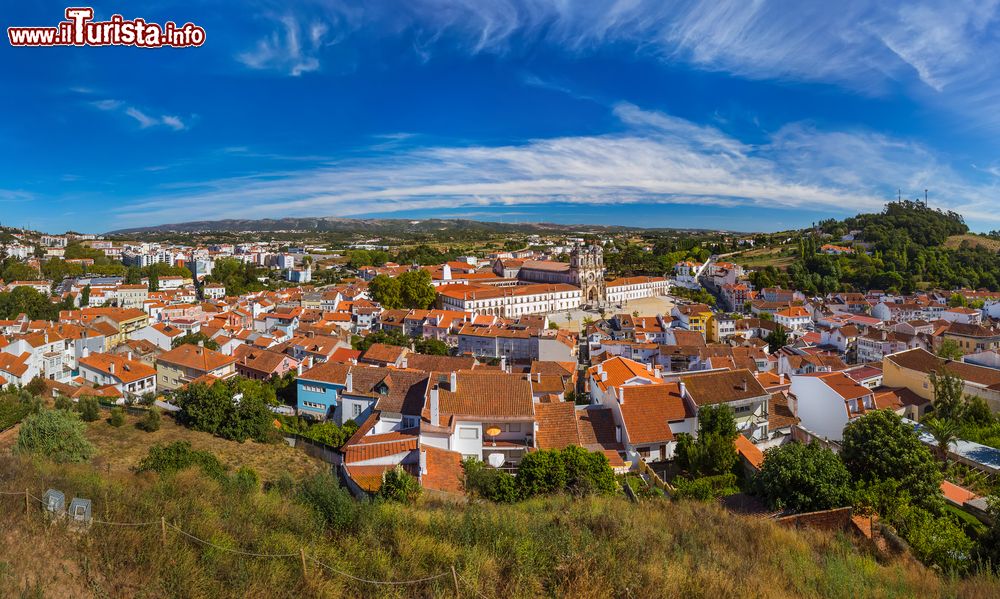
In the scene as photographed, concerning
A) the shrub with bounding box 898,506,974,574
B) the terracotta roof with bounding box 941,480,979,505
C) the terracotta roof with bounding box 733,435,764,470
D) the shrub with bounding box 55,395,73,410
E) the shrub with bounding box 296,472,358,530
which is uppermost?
the shrub with bounding box 296,472,358,530

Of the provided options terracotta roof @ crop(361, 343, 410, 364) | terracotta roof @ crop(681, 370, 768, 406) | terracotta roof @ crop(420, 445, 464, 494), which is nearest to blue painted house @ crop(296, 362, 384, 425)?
terracotta roof @ crop(361, 343, 410, 364)

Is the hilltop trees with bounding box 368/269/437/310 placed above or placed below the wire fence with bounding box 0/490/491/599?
below

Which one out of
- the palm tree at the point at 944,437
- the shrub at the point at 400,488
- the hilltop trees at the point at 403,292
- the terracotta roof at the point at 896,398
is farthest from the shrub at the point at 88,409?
the terracotta roof at the point at 896,398

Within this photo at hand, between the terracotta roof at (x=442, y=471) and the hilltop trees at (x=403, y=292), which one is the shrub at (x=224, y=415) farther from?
the hilltop trees at (x=403, y=292)

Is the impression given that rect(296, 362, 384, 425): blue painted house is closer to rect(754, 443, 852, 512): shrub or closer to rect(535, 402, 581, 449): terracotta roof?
rect(535, 402, 581, 449): terracotta roof

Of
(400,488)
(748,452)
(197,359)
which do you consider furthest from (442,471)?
(197,359)

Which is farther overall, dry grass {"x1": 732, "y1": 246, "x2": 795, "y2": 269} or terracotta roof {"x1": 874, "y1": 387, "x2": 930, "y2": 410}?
dry grass {"x1": 732, "y1": 246, "x2": 795, "y2": 269}

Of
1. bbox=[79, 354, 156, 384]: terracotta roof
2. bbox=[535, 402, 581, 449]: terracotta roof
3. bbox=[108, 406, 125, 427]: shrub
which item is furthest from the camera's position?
bbox=[79, 354, 156, 384]: terracotta roof

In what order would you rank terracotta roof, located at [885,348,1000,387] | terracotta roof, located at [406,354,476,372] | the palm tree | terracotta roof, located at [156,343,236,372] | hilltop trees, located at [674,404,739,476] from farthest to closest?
terracotta roof, located at [156,343,236,372] → terracotta roof, located at [406,354,476,372] → terracotta roof, located at [885,348,1000,387] → the palm tree → hilltop trees, located at [674,404,739,476]
